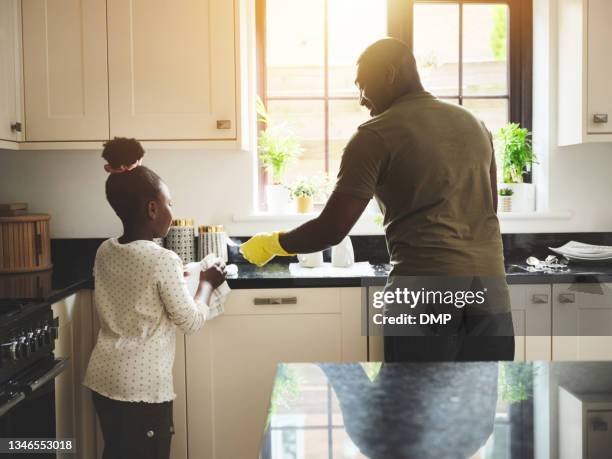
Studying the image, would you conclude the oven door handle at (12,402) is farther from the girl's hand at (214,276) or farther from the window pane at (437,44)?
the window pane at (437,44)

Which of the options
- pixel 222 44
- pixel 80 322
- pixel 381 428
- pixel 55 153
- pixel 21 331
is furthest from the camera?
pixel 55 153

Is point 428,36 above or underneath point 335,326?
above

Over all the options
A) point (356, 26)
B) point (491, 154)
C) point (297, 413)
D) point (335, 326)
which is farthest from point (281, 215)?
point (297, 413)

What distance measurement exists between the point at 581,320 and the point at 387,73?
123 centimetres

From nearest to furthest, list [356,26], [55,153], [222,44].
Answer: [222,44] → [55,153] → [356,26]

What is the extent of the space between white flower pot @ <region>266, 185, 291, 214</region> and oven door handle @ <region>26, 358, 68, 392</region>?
121 cm

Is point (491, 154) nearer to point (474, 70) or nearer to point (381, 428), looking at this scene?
point (381, 428)

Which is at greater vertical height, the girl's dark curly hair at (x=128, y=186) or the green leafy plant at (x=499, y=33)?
the green leafy plant at (x=499, y=33)

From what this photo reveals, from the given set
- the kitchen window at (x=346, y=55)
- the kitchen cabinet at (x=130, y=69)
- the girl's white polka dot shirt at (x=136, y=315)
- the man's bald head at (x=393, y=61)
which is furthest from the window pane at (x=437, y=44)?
the girl's white polka dot shirt at (x=136, y=315)

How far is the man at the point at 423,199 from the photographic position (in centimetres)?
175

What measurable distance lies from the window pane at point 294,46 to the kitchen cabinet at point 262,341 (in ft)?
3.59

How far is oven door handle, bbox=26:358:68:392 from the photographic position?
1770 millimetres

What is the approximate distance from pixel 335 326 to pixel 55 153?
1405mm

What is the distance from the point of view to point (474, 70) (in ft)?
10.5
